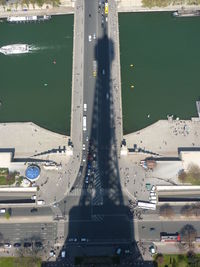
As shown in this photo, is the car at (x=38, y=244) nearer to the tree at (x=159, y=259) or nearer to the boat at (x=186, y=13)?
the tree at (x=159, y=259)

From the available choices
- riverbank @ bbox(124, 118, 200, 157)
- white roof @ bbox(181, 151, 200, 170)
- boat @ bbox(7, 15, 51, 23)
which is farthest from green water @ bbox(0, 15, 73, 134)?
white roof @ bbox(181, 151, 200, 170)

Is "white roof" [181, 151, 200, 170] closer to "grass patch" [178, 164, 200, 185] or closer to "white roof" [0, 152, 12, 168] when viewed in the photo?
"grass patch" [178, 164, 200, 185]

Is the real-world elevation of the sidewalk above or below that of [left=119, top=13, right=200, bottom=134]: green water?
below

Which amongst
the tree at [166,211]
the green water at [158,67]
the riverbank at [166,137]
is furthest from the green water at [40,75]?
the tree at [166,211]

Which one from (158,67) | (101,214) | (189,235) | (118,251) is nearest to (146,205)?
(101,214)

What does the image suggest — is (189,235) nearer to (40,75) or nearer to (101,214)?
(101,214)

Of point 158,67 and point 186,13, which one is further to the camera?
point 186,13

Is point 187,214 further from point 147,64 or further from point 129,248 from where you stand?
point 147,64
